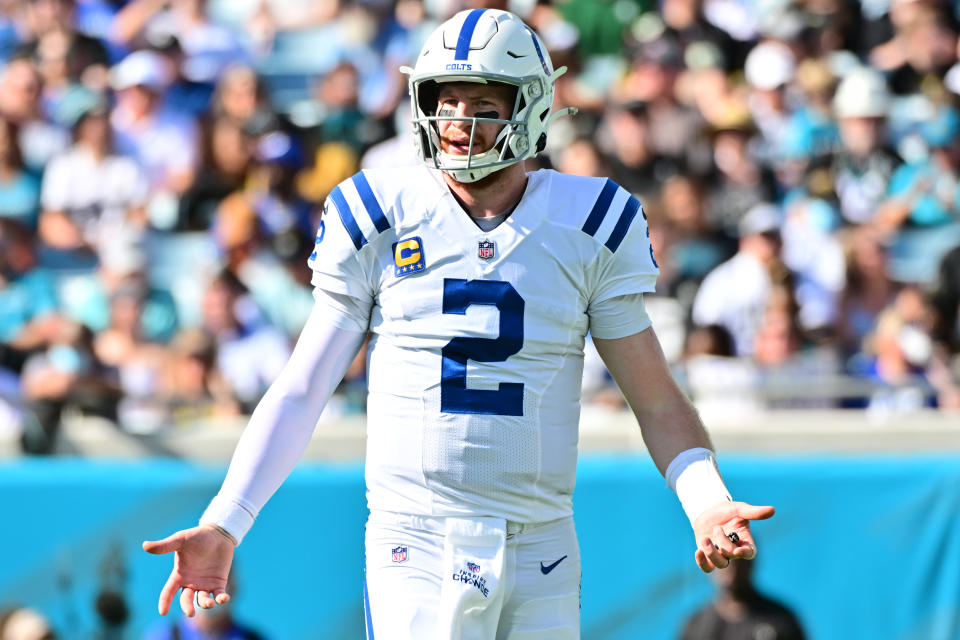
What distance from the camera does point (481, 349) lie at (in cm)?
307

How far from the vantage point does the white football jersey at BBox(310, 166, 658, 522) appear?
121 inches

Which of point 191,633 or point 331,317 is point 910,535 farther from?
point 331,317

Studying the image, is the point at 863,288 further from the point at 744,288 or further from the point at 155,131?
the point at 155,131

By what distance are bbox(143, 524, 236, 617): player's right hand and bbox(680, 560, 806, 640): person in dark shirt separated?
3.11 metres

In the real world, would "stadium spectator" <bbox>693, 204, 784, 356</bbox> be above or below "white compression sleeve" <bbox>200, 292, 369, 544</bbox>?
below

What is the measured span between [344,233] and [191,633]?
3038 millimetres

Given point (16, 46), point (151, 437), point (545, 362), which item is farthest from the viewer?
point (16, 46)

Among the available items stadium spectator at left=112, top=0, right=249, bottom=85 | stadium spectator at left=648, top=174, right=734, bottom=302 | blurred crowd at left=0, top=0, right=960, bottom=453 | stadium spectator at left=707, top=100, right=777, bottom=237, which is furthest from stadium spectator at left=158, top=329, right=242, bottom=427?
stadium spectator at left=707, top=100, right=777, bottom=237

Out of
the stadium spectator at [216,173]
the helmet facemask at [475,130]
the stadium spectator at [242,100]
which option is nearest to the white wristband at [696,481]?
the helmet facemask at [475,130]

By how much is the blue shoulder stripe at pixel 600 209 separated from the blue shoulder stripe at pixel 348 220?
495 millimetres

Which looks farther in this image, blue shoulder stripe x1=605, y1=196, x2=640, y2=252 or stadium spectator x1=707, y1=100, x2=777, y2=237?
stadium spectator x1=707, y1=100, x2=777, y2=237

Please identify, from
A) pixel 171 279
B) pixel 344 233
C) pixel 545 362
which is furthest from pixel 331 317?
pixel 171 279

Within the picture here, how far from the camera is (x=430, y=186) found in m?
3.23

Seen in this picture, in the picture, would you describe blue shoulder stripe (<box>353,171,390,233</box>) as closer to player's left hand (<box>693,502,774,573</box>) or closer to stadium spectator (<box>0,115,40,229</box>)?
player's left hand (<box>693,502,774,573</box>)
